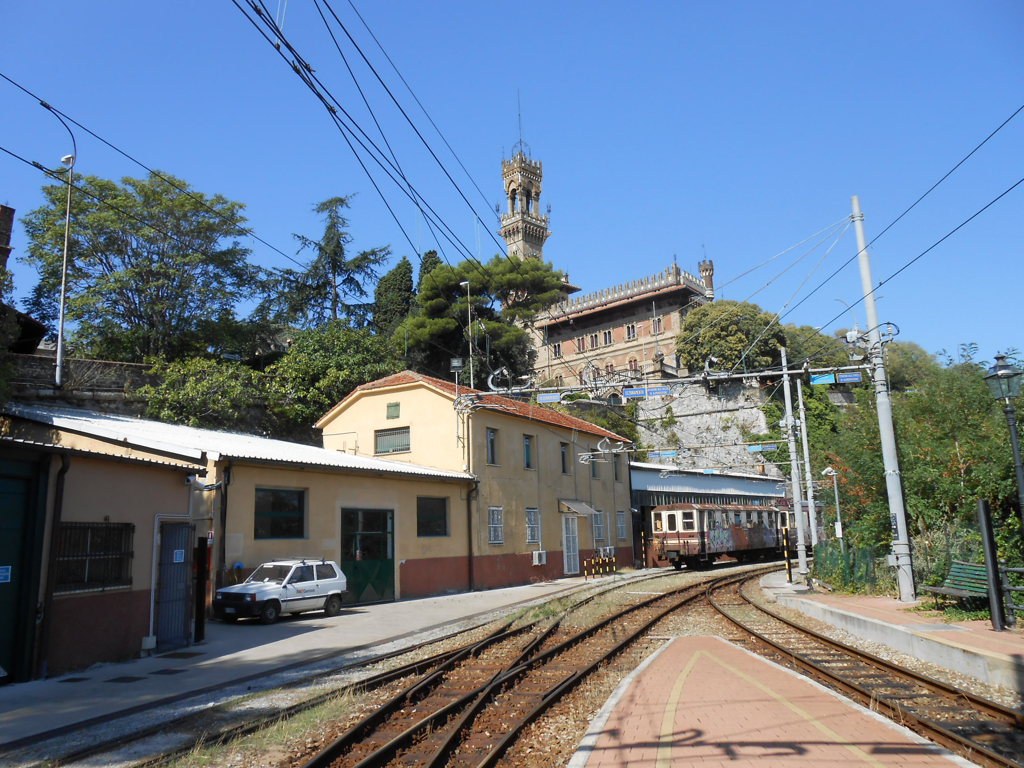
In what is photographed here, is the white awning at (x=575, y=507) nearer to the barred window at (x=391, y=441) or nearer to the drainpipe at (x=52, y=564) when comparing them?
the barred window at (x=391, y=441)

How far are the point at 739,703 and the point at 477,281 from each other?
4274 centimetres

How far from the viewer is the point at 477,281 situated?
161ft

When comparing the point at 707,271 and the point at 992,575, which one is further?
the point at 707,271

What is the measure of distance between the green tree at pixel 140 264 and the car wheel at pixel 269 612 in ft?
70.7

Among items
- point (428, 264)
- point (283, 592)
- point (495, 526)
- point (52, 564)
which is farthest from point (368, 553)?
point (428, 264)

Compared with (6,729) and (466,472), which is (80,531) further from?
(466,472)

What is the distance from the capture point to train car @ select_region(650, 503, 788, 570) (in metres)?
33.5

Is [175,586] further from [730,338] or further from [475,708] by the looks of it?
[730,338]

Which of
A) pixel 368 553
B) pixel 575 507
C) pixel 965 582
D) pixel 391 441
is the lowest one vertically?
pixel 965 582

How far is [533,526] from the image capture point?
29.0 m

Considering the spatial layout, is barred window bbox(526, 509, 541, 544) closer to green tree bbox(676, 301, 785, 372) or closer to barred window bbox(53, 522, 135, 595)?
barred window bbox(53, 522, 135, 595)

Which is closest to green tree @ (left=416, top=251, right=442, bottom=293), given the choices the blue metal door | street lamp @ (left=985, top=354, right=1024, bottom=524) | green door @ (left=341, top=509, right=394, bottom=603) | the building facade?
the building facade

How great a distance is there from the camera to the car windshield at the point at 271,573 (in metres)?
16.4

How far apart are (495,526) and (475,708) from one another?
18470 mm
